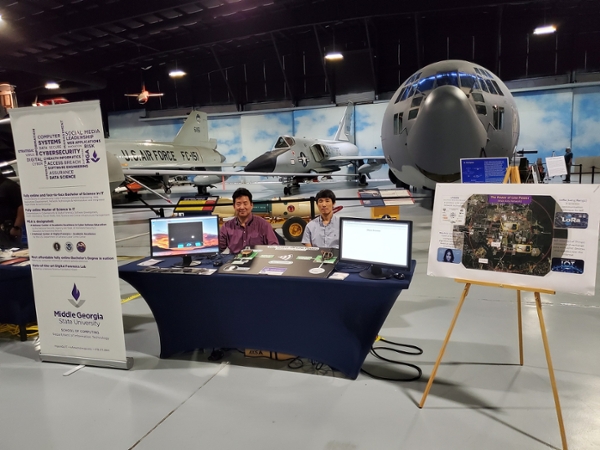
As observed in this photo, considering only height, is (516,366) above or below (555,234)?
below

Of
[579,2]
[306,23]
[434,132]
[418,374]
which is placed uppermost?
[579,2]

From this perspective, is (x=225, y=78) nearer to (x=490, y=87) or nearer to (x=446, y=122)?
(x=490, y=87)

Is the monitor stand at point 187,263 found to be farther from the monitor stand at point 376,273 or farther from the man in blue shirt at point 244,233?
the monitor stand at point 376,273

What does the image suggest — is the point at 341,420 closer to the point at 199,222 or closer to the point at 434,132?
the point at 199,222

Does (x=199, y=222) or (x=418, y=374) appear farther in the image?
(x=199, y=222)

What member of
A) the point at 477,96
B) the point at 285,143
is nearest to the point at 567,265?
the point at 477,96

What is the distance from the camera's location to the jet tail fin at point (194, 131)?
1989 cm

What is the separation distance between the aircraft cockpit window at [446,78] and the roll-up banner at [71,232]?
5.62 m

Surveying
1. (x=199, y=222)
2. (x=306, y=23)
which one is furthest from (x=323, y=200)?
(x=306, y=23)

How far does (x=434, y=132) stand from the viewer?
6.17m

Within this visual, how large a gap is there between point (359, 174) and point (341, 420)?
18108 millimetres

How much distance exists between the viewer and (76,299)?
3.59 meters

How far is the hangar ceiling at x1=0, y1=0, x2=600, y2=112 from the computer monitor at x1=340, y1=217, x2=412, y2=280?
40.6 feet

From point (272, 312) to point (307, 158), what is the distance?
49.9ft
